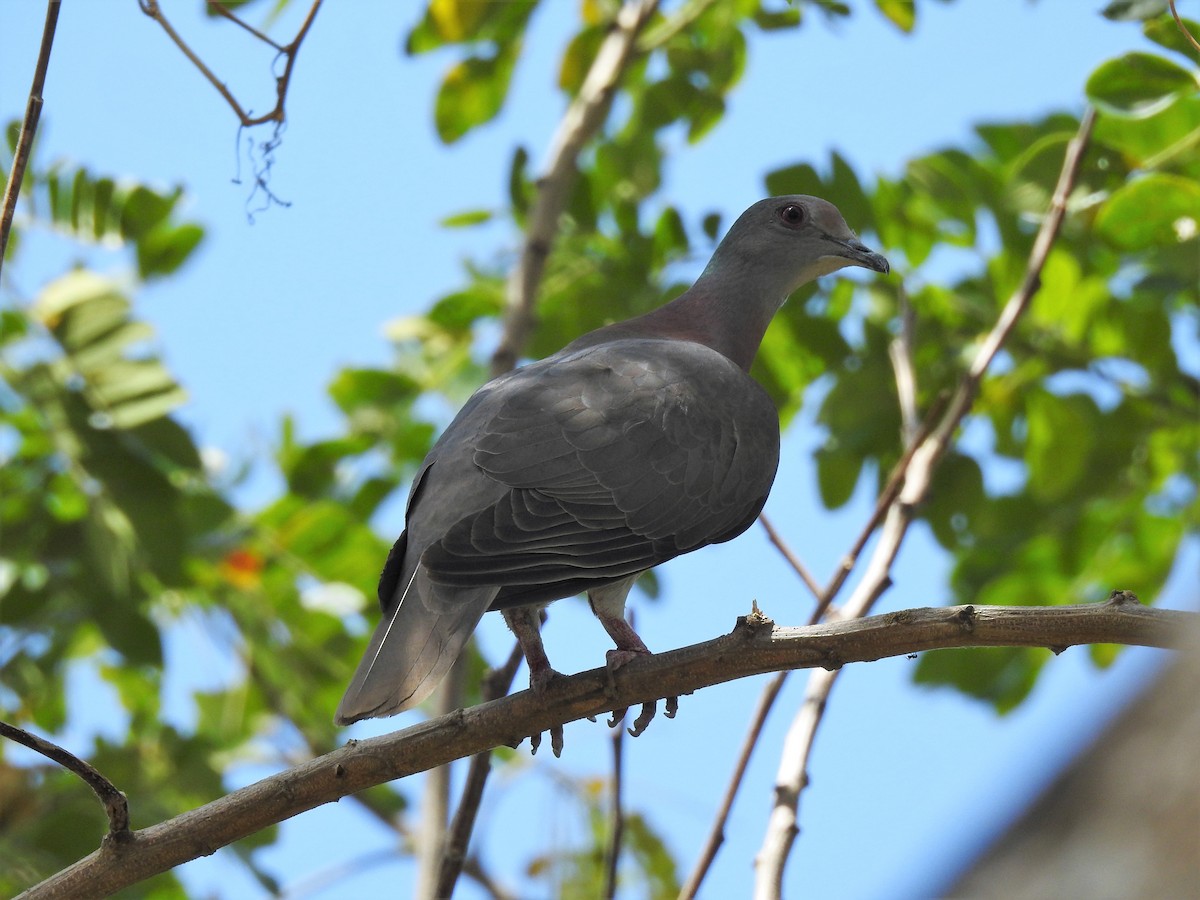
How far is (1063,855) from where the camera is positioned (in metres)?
1.01

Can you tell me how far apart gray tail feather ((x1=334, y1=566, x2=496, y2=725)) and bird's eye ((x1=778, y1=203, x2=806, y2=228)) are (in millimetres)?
2047

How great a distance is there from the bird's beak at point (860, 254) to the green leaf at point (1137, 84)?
81 centimetres

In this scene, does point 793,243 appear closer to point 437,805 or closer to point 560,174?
point 560,174

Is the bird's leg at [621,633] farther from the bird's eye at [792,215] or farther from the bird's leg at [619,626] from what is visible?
the bird's eye at [792,215]

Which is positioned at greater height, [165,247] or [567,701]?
[165,247]

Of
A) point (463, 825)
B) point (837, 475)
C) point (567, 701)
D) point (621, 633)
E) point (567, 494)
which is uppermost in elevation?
point (837, 475)

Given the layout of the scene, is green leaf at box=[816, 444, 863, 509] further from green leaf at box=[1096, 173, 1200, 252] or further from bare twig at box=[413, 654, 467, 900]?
bare twig at box=[413, 654, 467, 900]

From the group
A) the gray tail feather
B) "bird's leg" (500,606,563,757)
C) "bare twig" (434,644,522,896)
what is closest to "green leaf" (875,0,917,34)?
"bird's leg" (500,606,563,757)

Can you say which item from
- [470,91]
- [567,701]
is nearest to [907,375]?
[567,701]

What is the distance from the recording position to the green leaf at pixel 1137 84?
395 centimetres

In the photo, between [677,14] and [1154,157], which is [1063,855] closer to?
[1154,157]

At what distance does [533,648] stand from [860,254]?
6.34 ft

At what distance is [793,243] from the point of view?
182 inches

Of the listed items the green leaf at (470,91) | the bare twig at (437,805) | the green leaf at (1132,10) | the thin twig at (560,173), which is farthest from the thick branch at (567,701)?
the green leaf at (470,91)
